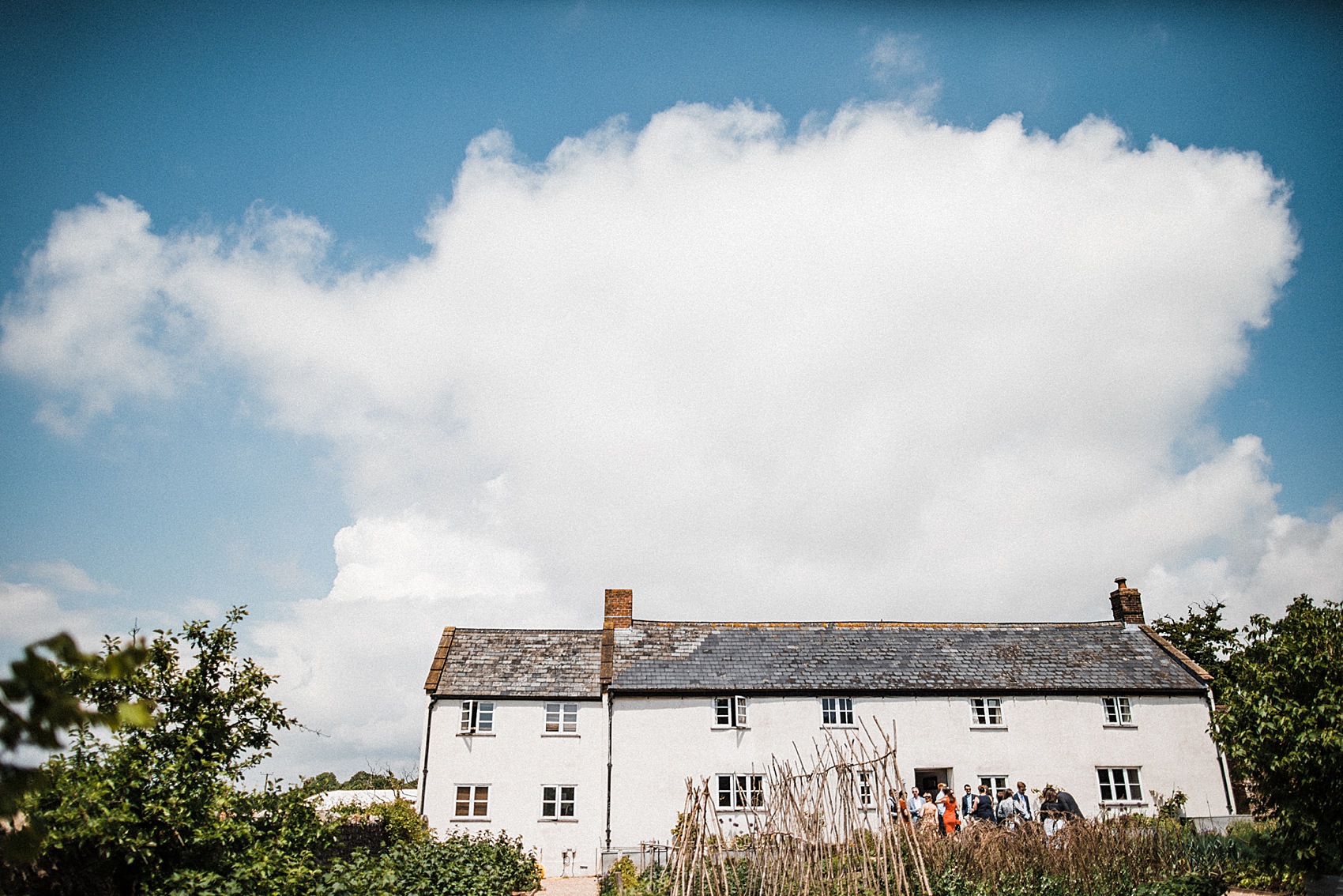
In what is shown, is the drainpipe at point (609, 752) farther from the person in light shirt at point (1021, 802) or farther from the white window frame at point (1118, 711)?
the white window frame at point (1118, 711)

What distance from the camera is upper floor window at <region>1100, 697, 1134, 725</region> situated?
Answer: 2888 cm

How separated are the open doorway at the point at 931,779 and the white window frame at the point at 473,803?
564 inches

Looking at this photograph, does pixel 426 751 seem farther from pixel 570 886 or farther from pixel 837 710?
pixel 837 710

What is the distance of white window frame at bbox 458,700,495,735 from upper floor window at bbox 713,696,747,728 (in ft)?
25.2

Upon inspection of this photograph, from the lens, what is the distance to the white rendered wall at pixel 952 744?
92.2 feet

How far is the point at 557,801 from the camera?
2819 cm

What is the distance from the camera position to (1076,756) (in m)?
28.4

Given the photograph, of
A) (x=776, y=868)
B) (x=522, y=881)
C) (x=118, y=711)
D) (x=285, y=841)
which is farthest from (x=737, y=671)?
(x=118, y=711)

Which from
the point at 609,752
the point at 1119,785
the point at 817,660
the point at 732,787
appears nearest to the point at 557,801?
the point at 609,752

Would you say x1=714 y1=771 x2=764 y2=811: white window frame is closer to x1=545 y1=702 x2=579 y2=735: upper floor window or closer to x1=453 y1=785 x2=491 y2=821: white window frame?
x1=545 y1=702 x2=579 y2=735: upper floor window

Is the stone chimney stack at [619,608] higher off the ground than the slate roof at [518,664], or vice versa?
the stone chimney stack at [619,608]

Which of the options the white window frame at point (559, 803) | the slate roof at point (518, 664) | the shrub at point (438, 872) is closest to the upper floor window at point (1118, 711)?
the slate roof at point (518, 664)

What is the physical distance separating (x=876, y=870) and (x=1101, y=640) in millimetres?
23235

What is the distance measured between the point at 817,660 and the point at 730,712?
403cm
